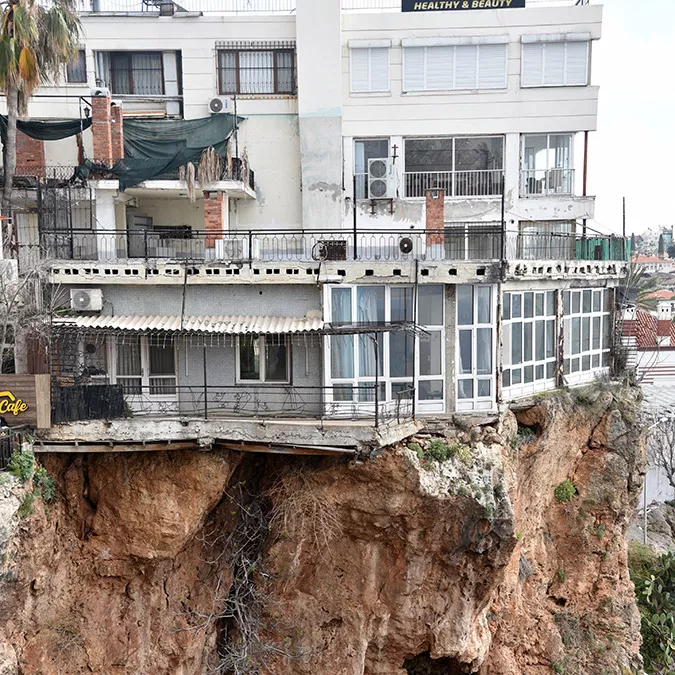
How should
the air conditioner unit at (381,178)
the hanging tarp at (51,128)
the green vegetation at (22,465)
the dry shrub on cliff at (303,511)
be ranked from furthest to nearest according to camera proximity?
the air conditioner unit at (381,178), the hanging tarp at (51,128), the dry shrub on cliff at (303,511), the green vegetation at (22,465)

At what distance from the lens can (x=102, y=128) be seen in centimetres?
1883

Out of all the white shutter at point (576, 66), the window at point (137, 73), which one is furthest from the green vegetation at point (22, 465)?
the white shutter at point (576, 66)

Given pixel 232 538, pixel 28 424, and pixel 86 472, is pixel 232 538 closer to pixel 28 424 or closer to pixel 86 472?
pixel 86 472

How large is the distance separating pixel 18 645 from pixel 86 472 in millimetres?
3513

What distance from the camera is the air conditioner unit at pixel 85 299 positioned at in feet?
49.5

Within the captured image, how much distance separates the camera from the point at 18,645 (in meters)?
13.2

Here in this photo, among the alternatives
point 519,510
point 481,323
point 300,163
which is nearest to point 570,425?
point 519,510

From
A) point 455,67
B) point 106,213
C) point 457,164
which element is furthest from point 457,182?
point 106,213

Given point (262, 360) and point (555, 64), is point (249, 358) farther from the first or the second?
point (555, 64)

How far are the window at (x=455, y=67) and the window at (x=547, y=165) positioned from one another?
2055mm

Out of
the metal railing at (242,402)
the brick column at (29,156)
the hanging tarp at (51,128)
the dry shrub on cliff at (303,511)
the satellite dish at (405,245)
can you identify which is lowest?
the dry shrub on cliff at (303,511)

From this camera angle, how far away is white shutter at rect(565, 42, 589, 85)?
20422 millimetres

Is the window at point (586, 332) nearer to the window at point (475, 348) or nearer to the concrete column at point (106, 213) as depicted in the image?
the window at point (475, 348)

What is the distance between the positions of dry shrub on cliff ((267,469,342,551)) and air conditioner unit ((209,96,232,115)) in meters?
11.8
